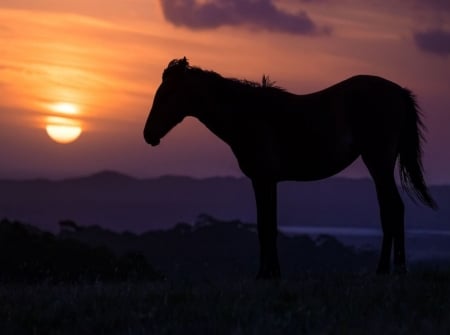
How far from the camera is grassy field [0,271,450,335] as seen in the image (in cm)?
853

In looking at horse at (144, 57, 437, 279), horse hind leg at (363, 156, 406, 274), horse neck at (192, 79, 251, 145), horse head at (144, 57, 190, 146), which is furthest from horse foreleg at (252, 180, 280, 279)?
horse hind leg at (363, 156, 406, 274)

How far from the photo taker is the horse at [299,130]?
13.5 meters

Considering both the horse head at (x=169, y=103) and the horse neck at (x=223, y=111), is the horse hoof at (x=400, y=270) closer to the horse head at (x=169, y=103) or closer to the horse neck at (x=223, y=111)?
the horse neck at (x=223, y=111)

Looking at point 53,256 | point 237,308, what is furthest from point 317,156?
point 53,256

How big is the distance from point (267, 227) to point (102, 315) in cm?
466

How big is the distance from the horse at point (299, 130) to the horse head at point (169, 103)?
0.02 meters

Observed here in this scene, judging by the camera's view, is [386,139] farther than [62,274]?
No

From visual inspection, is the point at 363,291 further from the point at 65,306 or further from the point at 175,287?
the point at 65,306

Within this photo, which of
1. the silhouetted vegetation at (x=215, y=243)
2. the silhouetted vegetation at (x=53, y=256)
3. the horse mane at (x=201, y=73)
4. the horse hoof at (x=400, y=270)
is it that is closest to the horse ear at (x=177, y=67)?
the horse mane at (x=201, y=73)

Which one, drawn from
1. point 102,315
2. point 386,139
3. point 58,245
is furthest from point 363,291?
point 58,245

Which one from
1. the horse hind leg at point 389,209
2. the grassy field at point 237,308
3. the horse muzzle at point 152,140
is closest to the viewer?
the grassy field at point 237,308

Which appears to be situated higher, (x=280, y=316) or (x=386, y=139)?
(x=386, y=139)

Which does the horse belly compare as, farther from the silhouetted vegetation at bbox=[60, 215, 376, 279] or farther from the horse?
the silhouetted vegetation at bbox=[60, 215, 376, 279]

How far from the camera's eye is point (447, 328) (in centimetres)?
836
